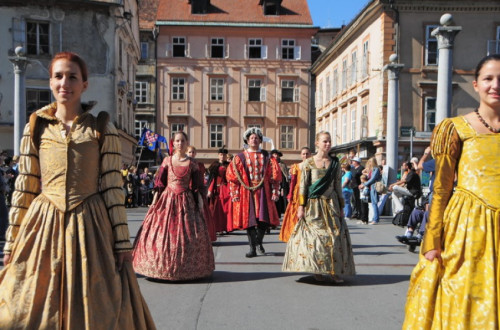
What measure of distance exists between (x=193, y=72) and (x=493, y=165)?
44.0 meters

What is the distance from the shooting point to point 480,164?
3.39 m

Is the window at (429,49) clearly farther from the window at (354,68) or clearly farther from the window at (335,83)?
the window at (335,83)

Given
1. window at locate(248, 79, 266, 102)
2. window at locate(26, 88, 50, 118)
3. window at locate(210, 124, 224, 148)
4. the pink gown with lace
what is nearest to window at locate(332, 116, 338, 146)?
window at locate(248, 79, 266, 102)

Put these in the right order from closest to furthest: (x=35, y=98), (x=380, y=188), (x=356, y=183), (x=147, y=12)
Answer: (x=380, y=188) < (x=356, y=183) < (x=35, y=98) < (x=147, y=12)

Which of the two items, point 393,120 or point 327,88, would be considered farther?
point 327,88

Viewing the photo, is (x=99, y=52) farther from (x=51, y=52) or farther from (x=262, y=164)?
(x=262, y=164)

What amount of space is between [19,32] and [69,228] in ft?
96.0

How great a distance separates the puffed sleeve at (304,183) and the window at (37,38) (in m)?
26.0

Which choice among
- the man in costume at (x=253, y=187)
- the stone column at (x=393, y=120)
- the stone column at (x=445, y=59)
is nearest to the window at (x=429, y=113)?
the stone column at (x=393, y=120)

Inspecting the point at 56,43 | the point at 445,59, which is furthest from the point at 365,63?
the point at 445,59

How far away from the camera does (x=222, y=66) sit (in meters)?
46.4

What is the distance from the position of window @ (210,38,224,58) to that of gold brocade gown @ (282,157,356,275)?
40.3 metres

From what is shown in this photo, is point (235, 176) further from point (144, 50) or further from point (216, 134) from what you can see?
point (144, 50)

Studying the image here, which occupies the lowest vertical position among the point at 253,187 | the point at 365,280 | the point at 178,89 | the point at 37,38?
the point at 365,280
